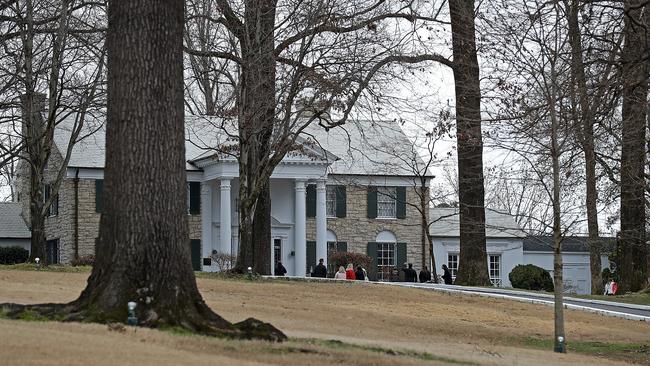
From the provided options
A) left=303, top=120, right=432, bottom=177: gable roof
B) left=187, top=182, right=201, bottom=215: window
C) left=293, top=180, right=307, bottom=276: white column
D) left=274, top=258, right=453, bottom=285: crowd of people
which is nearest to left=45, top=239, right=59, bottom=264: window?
left=187, top=182, right=201, bottom=215: window

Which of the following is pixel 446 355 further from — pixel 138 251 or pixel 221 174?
pixel 221 174

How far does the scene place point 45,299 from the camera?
1916 cm

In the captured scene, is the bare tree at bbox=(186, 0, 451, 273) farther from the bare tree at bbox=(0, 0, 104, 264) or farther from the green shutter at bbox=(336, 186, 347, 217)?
the green shutter at bbox=(336, 186, 347, 217)

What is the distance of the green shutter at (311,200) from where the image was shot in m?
51.5

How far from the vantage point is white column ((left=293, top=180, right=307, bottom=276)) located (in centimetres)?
4869

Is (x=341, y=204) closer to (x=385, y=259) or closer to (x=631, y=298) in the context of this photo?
(x=385, y=259)

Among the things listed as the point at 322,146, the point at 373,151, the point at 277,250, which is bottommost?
the point at 277,250

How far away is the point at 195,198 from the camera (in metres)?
50.1

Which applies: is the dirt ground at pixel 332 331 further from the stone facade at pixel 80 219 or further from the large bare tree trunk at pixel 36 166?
the stone facade at pixel 80 219

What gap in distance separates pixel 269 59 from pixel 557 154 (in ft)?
41.1

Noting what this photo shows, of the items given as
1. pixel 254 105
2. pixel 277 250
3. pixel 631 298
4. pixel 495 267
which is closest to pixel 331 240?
pixel 277 250

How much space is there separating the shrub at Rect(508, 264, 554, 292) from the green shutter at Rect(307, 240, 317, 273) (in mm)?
8559

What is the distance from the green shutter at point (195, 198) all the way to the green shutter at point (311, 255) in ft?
16.7

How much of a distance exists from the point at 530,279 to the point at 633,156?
19135mm
